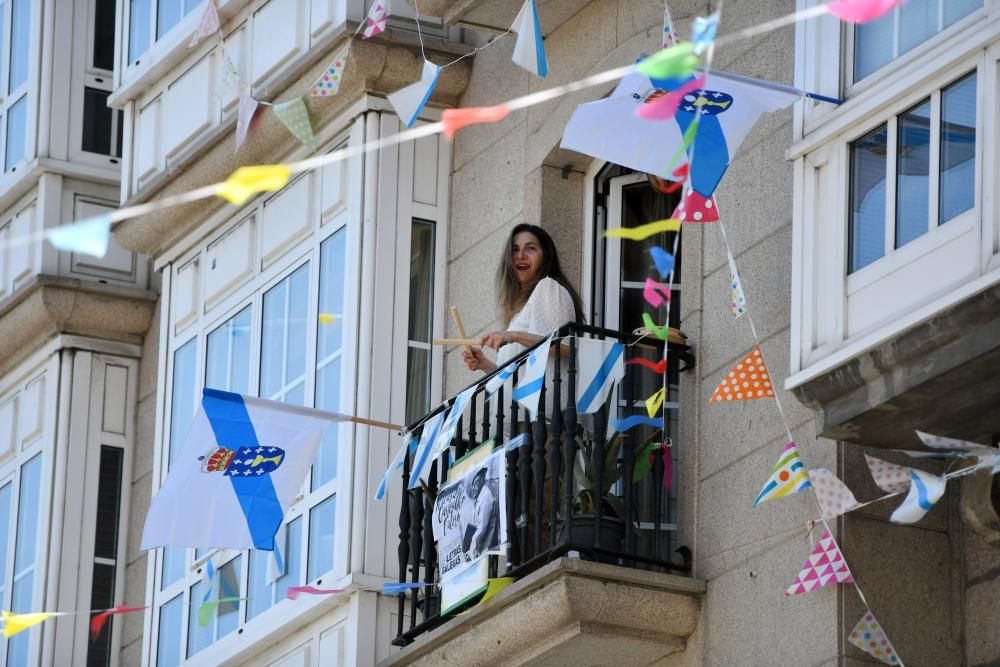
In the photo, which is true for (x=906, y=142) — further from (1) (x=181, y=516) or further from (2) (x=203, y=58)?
(2) (x=203, y=58)

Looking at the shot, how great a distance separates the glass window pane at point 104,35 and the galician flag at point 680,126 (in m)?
8.31

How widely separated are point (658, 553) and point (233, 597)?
11.3ft

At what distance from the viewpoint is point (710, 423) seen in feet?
35.7

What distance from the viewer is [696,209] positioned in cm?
1041

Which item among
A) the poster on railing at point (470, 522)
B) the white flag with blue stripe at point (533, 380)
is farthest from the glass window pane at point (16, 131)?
the white flag with blue stripe at point (533, 380)

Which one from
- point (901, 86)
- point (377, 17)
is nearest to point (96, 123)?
point (377, 17)

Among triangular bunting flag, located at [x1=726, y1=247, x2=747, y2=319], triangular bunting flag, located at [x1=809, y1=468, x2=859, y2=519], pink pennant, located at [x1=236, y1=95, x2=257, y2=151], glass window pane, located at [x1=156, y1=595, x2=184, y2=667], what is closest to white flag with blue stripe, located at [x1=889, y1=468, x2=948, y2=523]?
triangular bunting flag, located at [x1=809, y1=468, x2=859, y2=519]

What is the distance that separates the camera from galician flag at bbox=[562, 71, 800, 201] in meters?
9.97

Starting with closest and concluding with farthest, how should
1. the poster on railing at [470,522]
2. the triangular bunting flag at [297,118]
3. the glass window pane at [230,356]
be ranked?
the poster on railing at [470,522] → the triangular bunting flag at [297,118] → the glass window pane at [230,356]

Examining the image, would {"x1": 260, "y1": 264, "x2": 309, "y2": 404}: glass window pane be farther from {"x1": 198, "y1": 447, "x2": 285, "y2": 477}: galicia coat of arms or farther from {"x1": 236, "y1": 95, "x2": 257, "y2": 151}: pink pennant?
{"x1": 198, "y1": 447, "x2": 285, "y2": 477}: galicia coat of arms

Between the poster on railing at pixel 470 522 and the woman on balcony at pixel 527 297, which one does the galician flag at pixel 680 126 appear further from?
the poster on railing at pixel 470 522

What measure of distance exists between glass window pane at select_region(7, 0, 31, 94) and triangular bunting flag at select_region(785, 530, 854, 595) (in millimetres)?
9902

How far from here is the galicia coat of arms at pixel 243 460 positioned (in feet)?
40.5

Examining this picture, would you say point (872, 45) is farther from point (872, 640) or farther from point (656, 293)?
point (872, 640)
